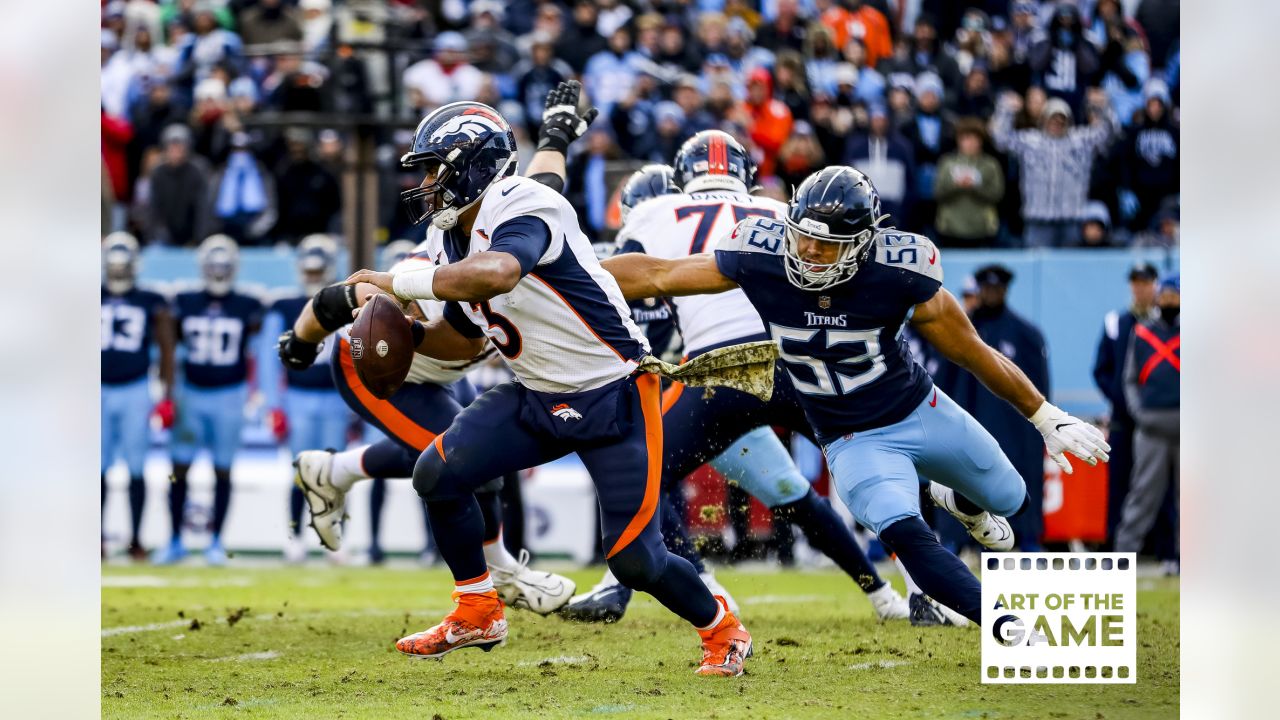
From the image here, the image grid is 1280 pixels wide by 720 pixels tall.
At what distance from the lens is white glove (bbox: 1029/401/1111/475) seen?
16.0 feet

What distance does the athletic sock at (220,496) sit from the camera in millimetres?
9039

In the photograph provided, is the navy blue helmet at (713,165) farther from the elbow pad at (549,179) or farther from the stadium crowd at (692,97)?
the stadium crowd at (692,97)

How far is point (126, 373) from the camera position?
30.3 feet

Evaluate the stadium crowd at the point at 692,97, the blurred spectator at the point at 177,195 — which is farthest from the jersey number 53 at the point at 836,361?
the blurred spectator at the point at 177,195

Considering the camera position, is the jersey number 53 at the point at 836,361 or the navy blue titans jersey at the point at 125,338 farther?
the navy blue titans jersey at the point at 125,338

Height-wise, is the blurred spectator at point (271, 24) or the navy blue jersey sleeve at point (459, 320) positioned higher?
the blurred spectator at point (271, 24)

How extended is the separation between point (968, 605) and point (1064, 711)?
1.39ft

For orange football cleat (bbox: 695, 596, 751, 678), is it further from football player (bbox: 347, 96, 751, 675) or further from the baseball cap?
the baseball cap

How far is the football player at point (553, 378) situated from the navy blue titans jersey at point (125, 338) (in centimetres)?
480

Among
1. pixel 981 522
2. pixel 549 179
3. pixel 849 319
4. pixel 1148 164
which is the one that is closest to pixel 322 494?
pixel 549 179

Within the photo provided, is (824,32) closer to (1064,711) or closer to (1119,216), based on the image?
(1119,216)

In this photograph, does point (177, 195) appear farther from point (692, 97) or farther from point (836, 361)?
point (836, 361)
